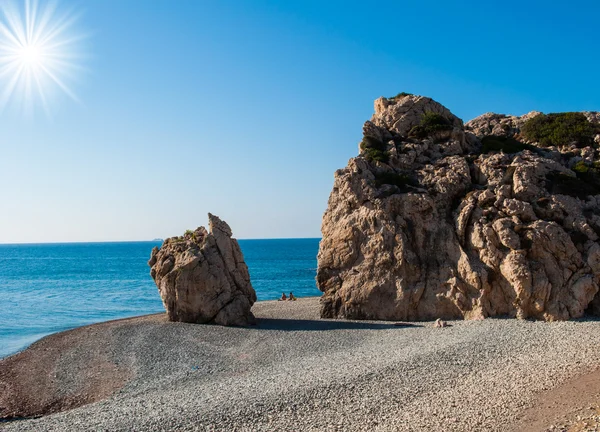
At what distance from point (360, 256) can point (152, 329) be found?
49.7 ft

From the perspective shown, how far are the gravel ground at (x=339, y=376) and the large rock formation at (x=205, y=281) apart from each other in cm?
204

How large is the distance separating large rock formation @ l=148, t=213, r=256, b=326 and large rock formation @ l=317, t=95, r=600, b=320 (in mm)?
6259

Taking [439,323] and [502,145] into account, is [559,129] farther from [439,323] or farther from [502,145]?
[439,323]

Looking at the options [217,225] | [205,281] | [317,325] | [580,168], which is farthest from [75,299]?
[580,168]

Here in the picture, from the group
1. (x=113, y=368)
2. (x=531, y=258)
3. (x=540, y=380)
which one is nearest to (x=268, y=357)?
(x=113, y=368)

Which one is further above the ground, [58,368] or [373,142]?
[373,142]

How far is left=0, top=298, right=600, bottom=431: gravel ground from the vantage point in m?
15.4

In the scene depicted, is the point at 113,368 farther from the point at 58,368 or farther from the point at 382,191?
the point at 382,191

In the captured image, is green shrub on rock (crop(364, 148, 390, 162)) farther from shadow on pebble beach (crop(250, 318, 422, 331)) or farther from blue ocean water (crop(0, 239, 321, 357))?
blue ocean water (crop(0, 239, 321, 357))

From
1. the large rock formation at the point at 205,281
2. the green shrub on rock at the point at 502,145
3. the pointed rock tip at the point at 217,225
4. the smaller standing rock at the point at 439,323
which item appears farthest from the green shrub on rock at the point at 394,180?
the large rock formation at the point at 205,281

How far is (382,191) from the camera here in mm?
34094

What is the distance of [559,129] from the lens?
1590 inches

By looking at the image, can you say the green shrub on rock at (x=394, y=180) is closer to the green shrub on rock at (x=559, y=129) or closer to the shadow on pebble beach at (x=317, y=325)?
the shadow on pebble beach at (x=317, y=325)

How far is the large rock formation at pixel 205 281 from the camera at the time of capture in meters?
32.3
